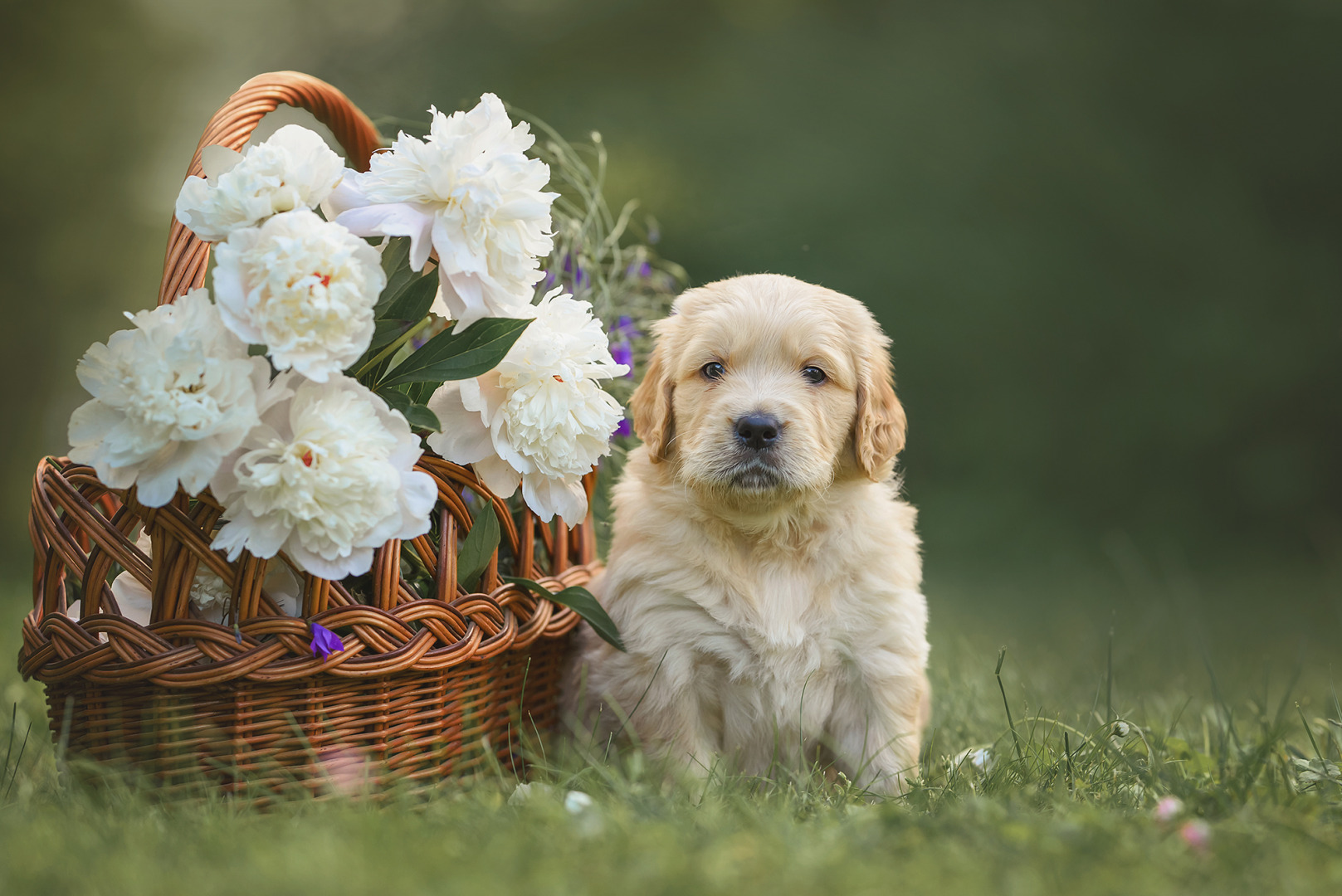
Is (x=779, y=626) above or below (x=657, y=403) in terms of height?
below

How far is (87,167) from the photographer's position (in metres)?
7.18

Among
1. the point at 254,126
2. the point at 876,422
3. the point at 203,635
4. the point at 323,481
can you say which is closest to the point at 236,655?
the point at 203,635

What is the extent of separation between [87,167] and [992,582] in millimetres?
7119

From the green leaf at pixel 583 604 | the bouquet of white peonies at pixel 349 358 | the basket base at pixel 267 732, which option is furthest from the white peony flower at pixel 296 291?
the green leaf at pixel 583 604

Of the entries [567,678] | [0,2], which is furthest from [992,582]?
[0,2]

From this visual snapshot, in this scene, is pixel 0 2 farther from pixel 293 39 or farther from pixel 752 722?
pixel 752 722

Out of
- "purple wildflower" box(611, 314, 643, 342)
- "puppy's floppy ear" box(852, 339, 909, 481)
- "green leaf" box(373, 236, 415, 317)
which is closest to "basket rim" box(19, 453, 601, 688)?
"green leaf" box(373, 236, 415, 317)

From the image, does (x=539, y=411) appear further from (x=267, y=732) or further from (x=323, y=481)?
(x=267, y=732)

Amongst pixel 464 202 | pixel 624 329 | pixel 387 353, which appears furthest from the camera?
pixel 624 329

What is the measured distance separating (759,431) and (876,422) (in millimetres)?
392

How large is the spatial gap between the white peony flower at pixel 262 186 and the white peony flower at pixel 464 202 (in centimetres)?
9

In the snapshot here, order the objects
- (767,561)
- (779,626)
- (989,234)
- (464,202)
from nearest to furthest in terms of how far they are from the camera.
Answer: (464,202) < (779,626) < (767,561) < (989,234)

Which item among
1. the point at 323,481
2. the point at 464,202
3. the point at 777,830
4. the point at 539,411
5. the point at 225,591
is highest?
the point at 464,202

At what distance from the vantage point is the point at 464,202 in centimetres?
194
